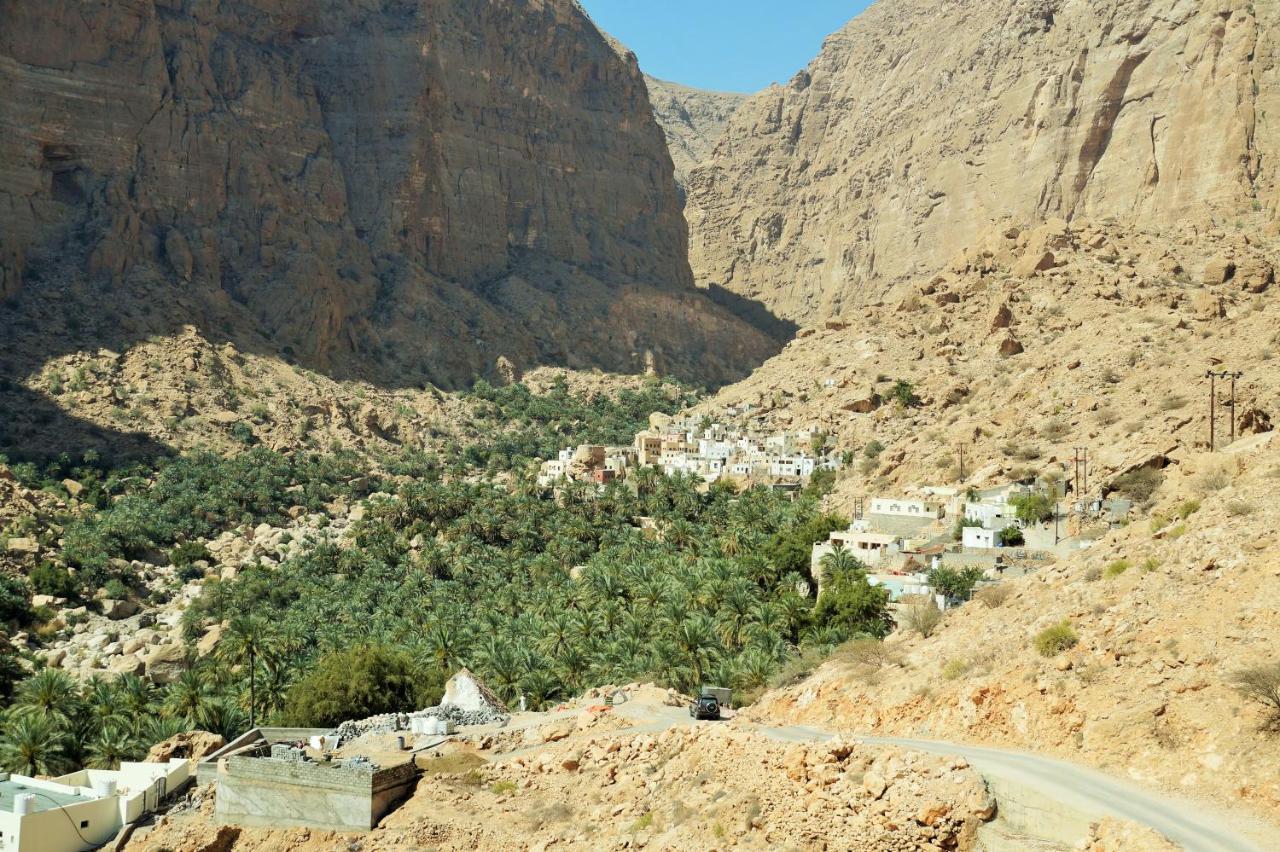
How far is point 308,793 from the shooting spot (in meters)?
27.1

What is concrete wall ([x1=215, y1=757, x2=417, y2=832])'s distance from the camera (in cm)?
2661

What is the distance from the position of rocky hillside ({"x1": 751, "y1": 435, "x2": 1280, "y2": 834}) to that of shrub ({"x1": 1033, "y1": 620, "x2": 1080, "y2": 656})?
0.05 m

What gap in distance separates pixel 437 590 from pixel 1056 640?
46.9 metres

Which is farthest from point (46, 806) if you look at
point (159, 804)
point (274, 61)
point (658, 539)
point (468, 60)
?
point (468, 60)

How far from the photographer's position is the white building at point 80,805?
94.4 ft

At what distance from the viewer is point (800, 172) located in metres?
185

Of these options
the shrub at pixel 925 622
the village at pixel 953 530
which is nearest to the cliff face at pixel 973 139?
the village at pixel 953 530

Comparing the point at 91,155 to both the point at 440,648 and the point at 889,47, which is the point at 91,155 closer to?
the point at 440,648

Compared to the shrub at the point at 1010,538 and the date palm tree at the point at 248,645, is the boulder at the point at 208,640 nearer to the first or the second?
the date palm tree at the point at 248,645

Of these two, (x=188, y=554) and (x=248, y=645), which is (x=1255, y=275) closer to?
(x=248, y=645)

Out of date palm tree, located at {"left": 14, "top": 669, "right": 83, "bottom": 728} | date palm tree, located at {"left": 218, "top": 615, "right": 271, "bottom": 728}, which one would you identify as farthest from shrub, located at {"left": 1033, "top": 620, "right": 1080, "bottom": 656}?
date palm tree, located at {"left": 14, "top": 669, "right": 83, "bottom": 728}

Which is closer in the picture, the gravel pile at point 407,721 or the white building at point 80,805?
the white building at point 80,805

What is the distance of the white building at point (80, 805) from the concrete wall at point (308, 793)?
353 centimetres

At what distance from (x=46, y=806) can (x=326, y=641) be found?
2571 cm
